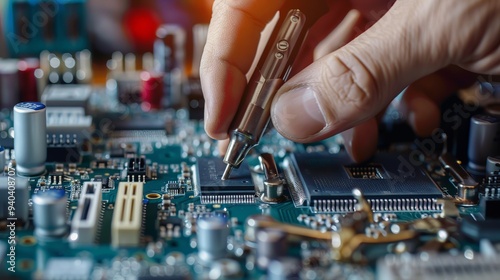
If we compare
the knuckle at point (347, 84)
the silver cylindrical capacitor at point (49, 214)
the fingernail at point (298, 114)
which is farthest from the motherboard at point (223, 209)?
the knuckle at point (347, 84)

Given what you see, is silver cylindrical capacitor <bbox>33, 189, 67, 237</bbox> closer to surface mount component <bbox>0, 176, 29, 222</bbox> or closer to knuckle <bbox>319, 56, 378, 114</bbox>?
surface mount component <bbox>0, 176, 29, 222</bbox>

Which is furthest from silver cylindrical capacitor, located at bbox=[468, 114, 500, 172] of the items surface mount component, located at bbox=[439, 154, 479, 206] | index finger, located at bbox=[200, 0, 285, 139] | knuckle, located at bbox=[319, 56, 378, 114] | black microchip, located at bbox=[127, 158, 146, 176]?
black microchip, located at bbox=[127, 158, 146, 176]

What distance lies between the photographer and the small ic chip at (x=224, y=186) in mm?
2100

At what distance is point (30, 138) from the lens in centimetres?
222

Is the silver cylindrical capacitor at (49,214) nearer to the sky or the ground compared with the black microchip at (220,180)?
nearer to the sky

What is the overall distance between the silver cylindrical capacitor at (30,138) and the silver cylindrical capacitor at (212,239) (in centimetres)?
73

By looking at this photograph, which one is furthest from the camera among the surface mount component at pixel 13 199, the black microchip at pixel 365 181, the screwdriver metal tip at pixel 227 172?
the screwdriver metal tip at pixel 227 172

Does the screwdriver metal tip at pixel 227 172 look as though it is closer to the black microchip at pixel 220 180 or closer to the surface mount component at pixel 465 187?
the black microchip at pixel 220 180

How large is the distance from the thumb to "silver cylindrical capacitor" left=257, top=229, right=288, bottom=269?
1.60ft

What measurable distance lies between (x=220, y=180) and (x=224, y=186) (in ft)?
0.18

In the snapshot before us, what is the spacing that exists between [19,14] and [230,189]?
61.6 inches

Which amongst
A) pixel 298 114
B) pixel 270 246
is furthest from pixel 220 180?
pixel 270 246

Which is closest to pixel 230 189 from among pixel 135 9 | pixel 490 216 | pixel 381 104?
pixel 381 104

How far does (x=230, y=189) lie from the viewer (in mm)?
2113
